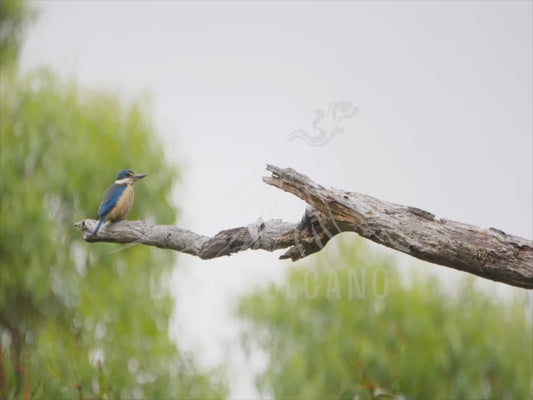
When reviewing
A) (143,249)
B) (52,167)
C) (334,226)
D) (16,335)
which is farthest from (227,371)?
(334,226)

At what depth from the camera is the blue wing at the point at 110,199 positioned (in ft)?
16.0

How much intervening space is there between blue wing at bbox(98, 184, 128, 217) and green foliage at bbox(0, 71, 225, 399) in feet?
13.2

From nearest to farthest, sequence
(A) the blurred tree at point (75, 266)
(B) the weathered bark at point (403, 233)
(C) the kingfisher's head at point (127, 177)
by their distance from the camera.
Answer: (B) the weathered bark at point (403, 233) < (C) the kingfisher's head at point (127, 177) < (A) the blurred tree at point (75, 266)

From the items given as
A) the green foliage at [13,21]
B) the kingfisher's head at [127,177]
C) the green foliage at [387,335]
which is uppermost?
the green foliage at [13,21]

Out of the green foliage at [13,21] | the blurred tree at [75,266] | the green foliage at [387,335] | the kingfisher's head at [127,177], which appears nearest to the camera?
A: the kingfisher's head at [127,177]

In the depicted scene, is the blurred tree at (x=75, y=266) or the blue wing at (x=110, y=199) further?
the blurred tree at (x=75, y=266)

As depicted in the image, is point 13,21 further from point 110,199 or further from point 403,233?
point 403,233

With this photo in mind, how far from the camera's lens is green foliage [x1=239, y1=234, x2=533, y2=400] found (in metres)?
11.9

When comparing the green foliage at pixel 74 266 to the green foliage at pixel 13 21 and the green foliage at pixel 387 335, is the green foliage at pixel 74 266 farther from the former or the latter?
the green foliage at pixel 387 335

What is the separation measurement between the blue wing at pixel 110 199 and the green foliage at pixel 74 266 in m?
4.02

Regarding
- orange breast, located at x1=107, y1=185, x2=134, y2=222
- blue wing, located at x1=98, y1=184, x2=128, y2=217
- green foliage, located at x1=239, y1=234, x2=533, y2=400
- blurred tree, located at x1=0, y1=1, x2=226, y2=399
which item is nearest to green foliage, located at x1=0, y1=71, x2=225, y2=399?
blurred tree, located at x1=0, y1=1, x2=226, y2=399

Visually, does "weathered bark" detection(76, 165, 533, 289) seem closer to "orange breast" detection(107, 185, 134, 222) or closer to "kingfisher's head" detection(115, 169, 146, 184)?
"orange breast" detection(107, 185, 134, 222)

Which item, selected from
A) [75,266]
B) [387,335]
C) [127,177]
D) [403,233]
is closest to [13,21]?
[75,266]

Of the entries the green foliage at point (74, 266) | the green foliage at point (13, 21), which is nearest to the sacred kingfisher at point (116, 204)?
the green foliage at point (74, 266)
